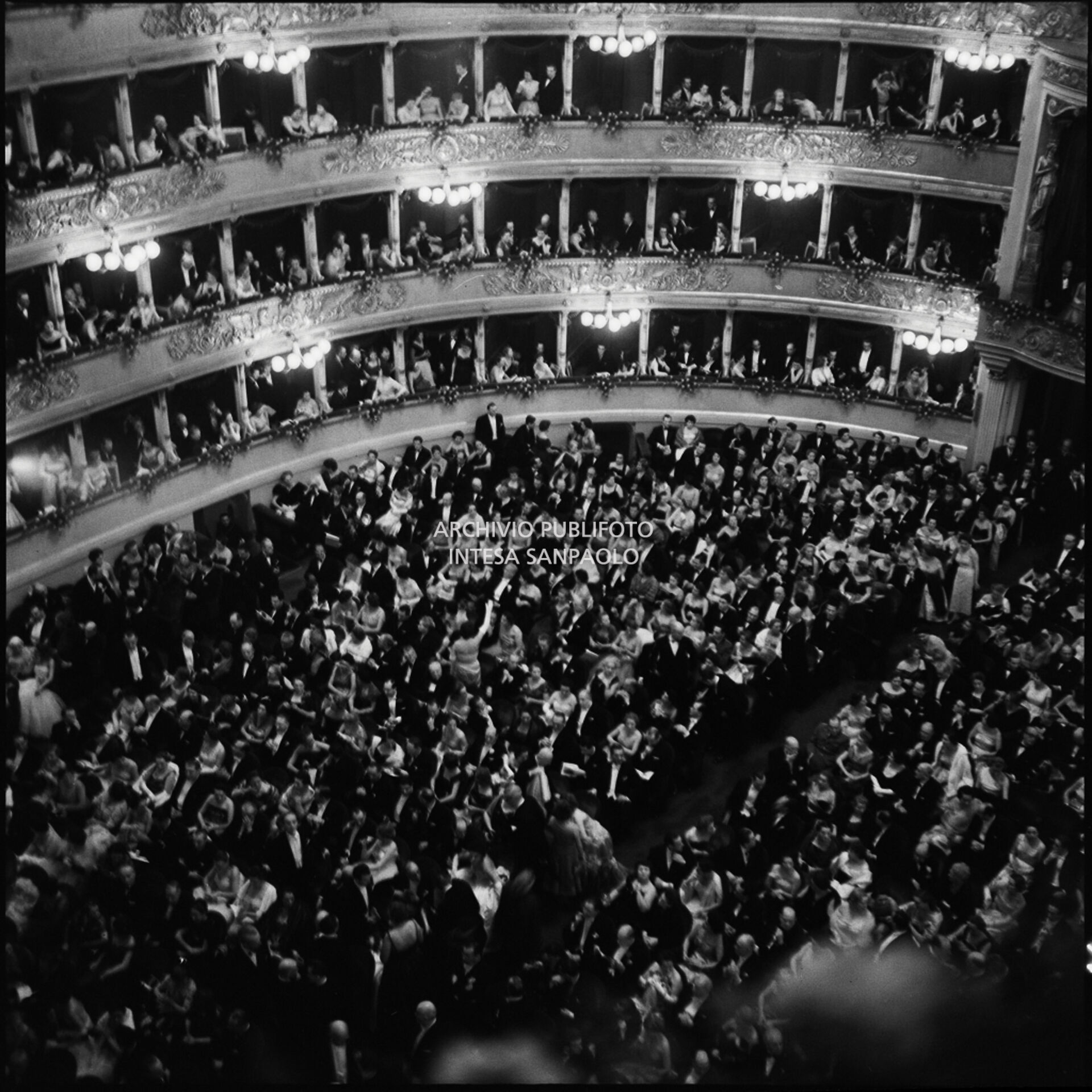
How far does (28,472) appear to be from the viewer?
22234 mm

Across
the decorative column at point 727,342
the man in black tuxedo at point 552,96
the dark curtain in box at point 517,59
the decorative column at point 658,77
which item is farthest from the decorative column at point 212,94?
the decorative column at point 727,342

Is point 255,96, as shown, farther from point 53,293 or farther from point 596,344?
point 596,344

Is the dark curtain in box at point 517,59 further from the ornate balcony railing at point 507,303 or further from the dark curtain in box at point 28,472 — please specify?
the dark curtain in box at point 28,472

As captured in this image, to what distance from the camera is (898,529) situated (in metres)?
23.3

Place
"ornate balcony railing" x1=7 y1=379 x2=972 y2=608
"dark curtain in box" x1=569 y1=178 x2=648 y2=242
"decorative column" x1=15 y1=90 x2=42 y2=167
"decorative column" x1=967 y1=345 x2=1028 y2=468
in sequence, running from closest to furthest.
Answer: "decorative column" x1=15 y1=90 x2=42 y2=167
"ornate balcony railing" x1=7 y1=379 x2=972 y2=608
"decorative column" x1=967 y1=345 x2=1028 y2=468
"dark curtain in box" x1=569 y1=178 x2=648 y2=242

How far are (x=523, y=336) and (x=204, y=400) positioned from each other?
22.2 ft

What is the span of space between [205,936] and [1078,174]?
18.1m

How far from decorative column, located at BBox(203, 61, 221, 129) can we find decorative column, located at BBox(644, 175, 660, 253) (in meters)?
8.32

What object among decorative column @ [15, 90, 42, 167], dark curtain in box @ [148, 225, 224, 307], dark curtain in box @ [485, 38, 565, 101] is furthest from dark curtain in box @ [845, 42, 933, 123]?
decorative column @ [15, 90, 42, 167]

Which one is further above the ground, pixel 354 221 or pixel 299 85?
pixel 299 85

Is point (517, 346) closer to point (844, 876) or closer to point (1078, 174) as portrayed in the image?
point (1078, 174)

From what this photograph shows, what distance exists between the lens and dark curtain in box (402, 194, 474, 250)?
27156mm

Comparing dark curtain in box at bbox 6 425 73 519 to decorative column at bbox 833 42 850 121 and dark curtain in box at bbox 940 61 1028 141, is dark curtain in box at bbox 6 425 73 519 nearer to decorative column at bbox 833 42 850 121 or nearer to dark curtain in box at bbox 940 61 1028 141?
decorative column at bbox 833 42 850 121

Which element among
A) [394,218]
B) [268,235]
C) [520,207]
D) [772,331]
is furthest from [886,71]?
[268,235]
